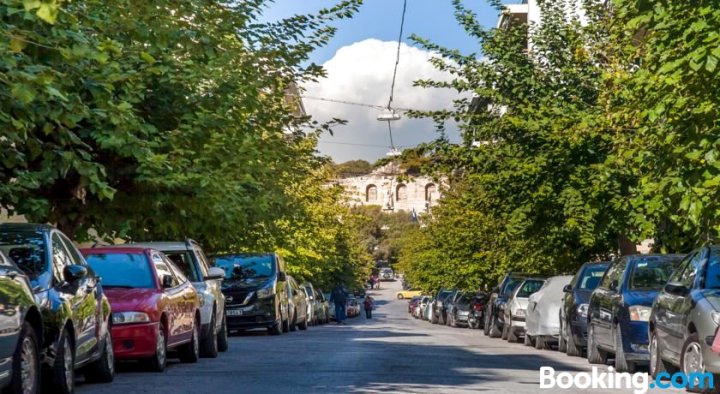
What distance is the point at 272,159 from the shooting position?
1030 inches

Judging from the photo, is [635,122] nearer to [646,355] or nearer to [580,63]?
[580,63]

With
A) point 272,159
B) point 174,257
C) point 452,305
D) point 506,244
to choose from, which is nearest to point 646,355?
point 174,257

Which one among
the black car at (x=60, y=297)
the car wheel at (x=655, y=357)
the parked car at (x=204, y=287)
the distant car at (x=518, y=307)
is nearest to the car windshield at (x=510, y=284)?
the distant car at (x=518, y=307)

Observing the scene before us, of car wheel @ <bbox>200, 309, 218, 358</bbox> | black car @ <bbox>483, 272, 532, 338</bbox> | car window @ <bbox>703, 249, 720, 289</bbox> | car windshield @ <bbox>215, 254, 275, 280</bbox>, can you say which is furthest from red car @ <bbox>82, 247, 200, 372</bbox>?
black car @ <bbox>483, 272, 532, 338</bbox>

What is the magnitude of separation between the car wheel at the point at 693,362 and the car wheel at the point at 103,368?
5.87 metres

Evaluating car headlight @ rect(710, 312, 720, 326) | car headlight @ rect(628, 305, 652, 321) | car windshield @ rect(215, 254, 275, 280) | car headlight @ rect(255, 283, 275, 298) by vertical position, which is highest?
car windshield @ rect(215, 254, 275, 280)

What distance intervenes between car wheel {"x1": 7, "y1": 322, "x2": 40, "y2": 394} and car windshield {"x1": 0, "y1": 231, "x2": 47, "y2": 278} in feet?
5.06

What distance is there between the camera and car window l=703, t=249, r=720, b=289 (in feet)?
46.1

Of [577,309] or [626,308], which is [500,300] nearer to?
[577,309]

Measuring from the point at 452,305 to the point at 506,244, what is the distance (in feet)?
40.4

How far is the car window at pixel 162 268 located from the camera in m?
17.3

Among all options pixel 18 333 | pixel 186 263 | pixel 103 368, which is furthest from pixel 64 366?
pixel 186 263

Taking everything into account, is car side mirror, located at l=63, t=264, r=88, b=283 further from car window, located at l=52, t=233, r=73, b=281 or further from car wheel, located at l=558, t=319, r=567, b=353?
car wheel, located at l=558, t=319, r=567, b=353

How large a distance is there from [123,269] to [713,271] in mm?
7143
